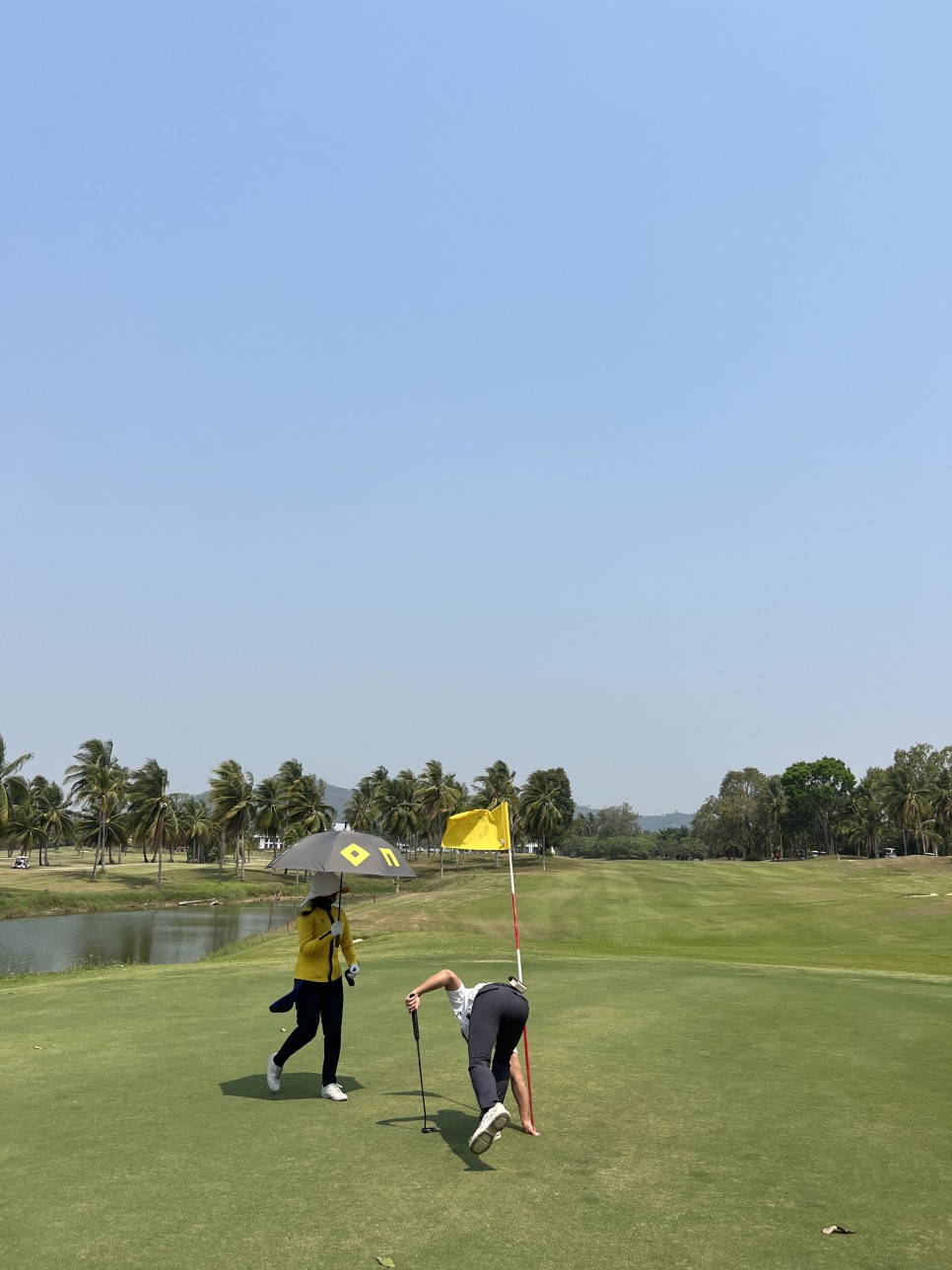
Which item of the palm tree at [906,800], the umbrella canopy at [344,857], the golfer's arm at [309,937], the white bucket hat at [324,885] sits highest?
the umbrella canopy at [344,857]

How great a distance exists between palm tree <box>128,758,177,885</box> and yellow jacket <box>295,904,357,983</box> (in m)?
103

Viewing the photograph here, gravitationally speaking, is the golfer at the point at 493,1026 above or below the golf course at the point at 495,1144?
above

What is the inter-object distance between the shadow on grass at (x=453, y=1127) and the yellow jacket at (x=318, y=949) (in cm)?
201

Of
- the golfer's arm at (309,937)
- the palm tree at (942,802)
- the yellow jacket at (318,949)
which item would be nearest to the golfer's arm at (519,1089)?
the yellow jacket at (318,949)

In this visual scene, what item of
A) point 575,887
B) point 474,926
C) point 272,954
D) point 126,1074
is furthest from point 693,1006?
point 575,887

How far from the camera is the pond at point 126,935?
46281mm

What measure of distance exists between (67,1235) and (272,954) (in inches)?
998

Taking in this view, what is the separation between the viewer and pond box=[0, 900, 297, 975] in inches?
1822

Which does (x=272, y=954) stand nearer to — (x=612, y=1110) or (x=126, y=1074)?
(x=126, y=1074)

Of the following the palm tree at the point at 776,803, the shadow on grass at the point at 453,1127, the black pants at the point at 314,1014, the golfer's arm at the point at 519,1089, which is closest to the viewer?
the shadow on grass at the point at 453,1127

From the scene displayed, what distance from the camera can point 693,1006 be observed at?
15266mm

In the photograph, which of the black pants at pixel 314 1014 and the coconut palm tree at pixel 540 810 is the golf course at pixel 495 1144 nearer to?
the black pants at pixel 314 1014

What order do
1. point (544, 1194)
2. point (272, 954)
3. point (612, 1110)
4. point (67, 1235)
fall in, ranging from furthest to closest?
point (272, 954) < point (612, 1110) < point (544, 1194) < point (67, 1235)

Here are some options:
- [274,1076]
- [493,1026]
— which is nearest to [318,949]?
[274,1076]
